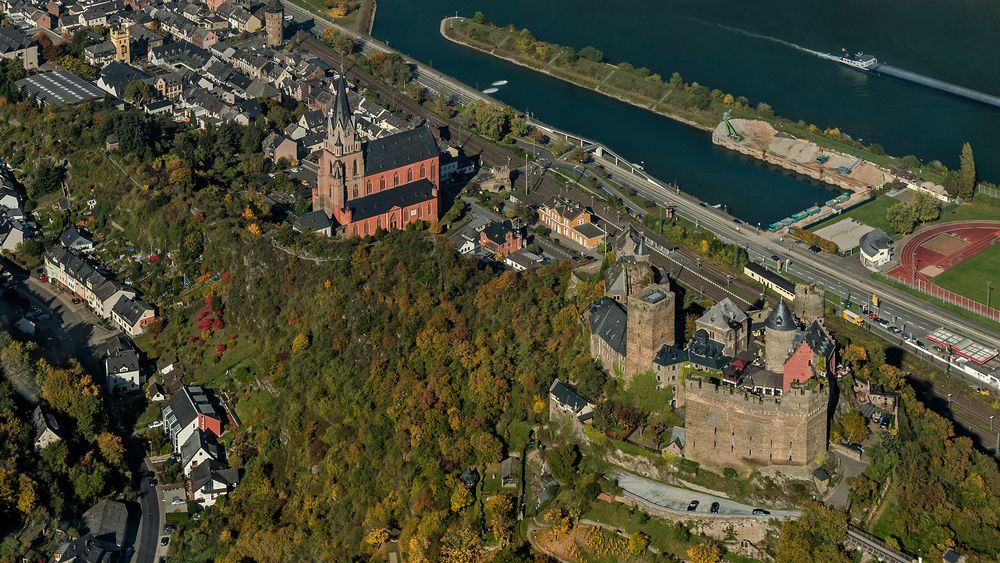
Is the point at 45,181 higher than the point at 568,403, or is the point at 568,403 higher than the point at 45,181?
the point at 568,403

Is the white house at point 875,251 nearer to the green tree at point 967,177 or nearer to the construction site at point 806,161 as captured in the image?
the construction site at point 806,161

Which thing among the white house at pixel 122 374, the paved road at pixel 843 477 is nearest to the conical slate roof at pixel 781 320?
the paved road at pixel 843 477

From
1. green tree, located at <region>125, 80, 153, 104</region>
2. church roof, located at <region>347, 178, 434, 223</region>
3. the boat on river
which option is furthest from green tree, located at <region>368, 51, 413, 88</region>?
the boat on river

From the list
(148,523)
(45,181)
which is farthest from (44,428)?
(45,181)

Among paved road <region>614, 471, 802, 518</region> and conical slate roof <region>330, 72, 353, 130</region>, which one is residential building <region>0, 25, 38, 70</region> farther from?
paved road <region>614, 471, 802, 518</region>

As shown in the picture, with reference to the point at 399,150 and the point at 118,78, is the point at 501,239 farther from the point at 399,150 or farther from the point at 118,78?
the point at 118,78

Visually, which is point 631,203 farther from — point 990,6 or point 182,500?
point 990,6
